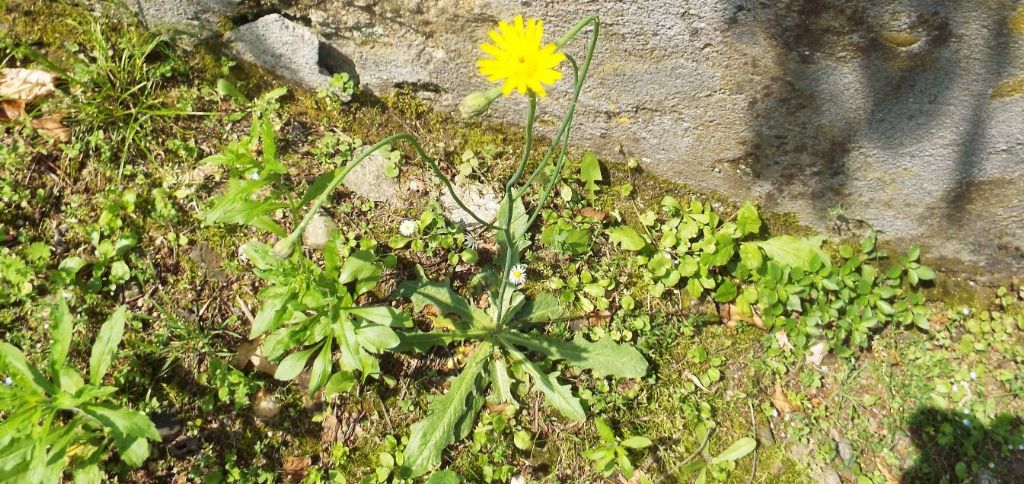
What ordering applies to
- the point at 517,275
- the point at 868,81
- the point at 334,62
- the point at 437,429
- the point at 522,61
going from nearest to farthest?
1. the point at 522,61
2. the point at 868,81
3. the point at 437,429
4. the point at 517,275
5. the point at 334,62

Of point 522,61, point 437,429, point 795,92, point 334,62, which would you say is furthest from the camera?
point 334,62

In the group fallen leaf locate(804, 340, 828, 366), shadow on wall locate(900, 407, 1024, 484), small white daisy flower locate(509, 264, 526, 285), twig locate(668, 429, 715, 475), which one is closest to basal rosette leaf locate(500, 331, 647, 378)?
small white daisy flower locate(509, 264, 526, 285)

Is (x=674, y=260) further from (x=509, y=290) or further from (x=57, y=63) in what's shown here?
(x=57, y=63)

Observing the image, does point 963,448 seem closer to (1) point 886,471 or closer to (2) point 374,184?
(1) point 886,471

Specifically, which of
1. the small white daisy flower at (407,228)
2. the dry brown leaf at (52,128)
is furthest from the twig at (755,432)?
the dry brown leaf at (52,128)

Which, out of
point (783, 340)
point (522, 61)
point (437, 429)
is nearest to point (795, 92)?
point (783, 340)

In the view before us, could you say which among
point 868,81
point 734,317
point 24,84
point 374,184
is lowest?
point 734,317

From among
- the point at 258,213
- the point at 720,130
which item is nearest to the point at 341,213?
the point at 258,213

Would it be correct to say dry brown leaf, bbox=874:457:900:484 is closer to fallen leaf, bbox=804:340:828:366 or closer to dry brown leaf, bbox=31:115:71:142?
fallen leaf, bbox=804:340:828:366
